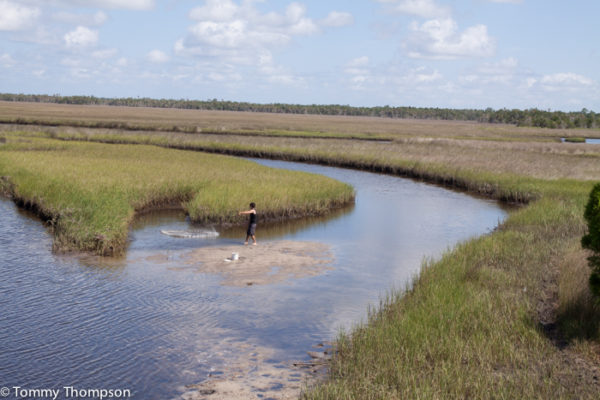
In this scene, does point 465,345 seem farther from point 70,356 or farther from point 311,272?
point 311,272

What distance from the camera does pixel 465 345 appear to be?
10.1 meters

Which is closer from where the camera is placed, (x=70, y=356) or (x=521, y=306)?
(x=70, y=356)

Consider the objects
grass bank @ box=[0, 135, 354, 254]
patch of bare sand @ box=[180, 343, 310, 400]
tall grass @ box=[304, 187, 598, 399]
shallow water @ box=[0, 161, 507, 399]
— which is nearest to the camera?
tall grass @ box=[304, 187, 598, 399]

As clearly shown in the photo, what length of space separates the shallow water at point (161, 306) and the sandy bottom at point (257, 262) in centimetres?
35

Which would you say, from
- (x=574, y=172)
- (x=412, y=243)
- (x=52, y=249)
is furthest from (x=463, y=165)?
(x=52, y=249)

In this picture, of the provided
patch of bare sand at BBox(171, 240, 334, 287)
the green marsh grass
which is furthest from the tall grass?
patch of bare sand at BBox(171, 240, 334, 287)

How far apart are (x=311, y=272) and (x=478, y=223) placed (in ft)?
38.8

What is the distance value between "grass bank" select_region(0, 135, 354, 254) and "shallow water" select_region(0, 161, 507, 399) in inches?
37.4

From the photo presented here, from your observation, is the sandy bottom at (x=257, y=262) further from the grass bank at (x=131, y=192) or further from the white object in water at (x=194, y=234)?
the grass bank at (x=131, y=192)

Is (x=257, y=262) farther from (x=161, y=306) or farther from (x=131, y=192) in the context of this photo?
(x=131, y=192)

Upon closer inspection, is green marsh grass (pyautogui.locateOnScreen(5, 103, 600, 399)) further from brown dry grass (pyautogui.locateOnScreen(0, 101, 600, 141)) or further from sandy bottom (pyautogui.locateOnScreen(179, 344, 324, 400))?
brown dry grass (pyautogui.locateOnScreen(0, 101, 600, 141))

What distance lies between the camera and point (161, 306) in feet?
46.3

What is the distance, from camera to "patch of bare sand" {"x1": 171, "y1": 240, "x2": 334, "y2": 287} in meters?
17.0

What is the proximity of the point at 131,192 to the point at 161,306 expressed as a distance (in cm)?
1365
